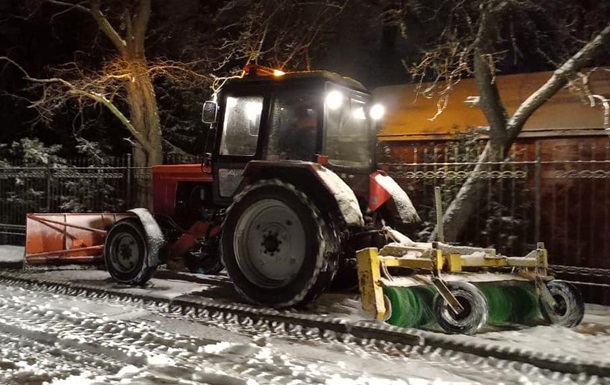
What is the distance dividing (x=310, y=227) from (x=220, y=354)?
71.2 inches

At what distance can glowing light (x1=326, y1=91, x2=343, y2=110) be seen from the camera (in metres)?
7.73

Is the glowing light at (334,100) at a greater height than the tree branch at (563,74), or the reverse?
the tree branch at (563,74)

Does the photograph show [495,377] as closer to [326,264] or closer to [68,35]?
[326,264]

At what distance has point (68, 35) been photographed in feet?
66.7

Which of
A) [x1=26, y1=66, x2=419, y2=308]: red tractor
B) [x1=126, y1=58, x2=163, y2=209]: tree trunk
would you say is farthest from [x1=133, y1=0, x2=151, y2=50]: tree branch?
[x1=26, y1=66, x2=419, y2=308]: red tractor

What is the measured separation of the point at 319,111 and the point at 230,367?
333 cm

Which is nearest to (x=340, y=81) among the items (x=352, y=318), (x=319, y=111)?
(x=319, y=111)

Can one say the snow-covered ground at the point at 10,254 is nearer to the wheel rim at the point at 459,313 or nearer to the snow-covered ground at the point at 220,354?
the snow-covered ground at the point at 220,354

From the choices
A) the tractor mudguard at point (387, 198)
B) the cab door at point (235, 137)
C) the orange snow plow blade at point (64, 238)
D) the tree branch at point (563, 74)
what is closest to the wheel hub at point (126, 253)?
the orange snow plow blade at point (64, 238)

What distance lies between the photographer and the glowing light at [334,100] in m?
7.73

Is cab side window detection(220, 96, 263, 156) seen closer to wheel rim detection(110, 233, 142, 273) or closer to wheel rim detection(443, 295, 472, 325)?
wheel rim detection(110, 233, 142, 273)

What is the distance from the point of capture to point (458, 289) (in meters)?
6.61

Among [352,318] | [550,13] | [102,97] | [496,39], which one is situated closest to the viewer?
[352,318]

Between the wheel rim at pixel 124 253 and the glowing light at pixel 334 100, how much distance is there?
351 centimetres
